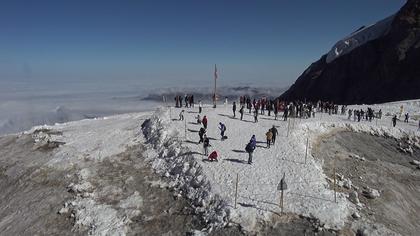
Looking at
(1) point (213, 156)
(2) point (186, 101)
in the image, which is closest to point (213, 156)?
(1) point (213, 156)

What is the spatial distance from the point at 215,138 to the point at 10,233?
16951 mm

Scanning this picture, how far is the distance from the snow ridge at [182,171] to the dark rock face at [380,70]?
8024 cm

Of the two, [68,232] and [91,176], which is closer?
[68,232]

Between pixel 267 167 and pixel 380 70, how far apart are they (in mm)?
105987

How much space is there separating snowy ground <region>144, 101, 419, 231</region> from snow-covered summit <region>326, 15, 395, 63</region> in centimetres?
10955

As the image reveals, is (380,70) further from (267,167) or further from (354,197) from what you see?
(354,197)

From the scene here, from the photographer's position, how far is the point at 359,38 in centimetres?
14838

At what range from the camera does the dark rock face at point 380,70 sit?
4345 inches

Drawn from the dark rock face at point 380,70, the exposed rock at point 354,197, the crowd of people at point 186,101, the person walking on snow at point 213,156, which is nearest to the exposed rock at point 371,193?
the exposed rock at point 354,197

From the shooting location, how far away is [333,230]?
67.1 ft

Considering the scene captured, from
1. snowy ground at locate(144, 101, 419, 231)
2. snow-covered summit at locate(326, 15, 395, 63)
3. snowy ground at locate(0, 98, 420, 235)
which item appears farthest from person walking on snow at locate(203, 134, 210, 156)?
snow-covered summit at locate(326, 15, 395, 63)

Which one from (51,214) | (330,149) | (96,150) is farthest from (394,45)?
(51,214)

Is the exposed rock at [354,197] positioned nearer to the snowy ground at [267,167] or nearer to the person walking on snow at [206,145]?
the snowy ground at [267,167]

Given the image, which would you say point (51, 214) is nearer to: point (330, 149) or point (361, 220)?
point (361, 220)
